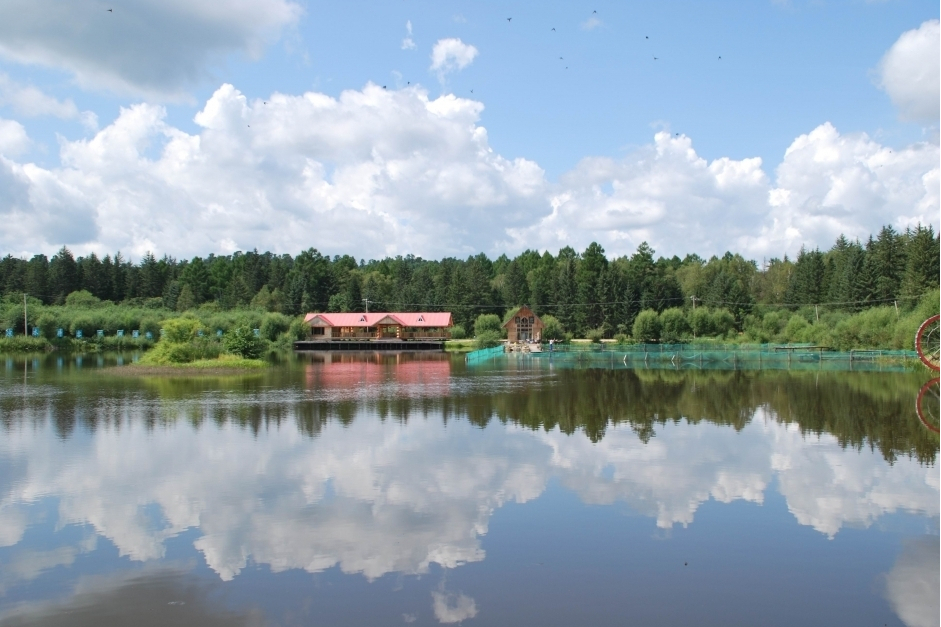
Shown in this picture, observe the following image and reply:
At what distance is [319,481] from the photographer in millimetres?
13289

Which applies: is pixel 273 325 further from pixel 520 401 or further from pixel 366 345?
pixel 520 401

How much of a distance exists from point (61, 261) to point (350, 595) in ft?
309

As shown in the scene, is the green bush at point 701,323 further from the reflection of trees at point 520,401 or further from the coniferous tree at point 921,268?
the reflection of trees at point 520,401

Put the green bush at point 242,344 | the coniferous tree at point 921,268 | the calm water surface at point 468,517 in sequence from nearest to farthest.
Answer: the calm water surface at point 468,517, the green bush at point 242,344, the coniferous tree at point 921,268

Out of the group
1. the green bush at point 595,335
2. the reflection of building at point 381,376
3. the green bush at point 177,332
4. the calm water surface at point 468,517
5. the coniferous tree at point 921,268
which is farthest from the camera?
the green bush at point 595,335

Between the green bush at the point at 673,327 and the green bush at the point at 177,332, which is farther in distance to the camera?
the green bush at the point at 673,327

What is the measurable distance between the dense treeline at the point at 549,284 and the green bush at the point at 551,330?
4.33m

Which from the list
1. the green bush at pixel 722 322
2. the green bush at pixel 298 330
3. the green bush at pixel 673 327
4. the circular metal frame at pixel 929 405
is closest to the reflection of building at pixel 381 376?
the circular metal frame at pixel 929 405

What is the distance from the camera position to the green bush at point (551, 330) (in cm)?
6788

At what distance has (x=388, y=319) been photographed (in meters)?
75.7

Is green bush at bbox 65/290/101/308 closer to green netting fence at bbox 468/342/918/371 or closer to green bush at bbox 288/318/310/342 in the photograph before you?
green bush at bbox 288/318/310/342

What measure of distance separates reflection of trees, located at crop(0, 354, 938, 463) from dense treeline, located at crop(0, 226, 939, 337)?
1100 inches

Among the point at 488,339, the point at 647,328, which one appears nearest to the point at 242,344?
the point at 488,339

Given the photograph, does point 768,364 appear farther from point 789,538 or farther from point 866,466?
point 789,538
